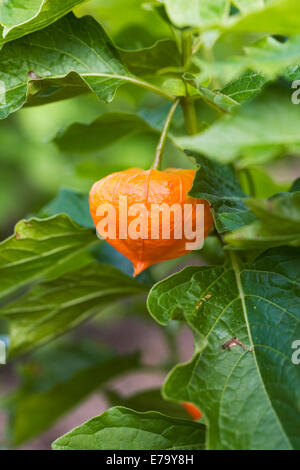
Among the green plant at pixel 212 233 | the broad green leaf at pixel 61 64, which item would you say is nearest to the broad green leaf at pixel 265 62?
the green plant at pixel 212 233

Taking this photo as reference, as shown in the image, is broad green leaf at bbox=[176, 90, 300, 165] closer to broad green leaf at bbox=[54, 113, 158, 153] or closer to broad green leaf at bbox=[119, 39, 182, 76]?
broad green leaf at bbox=[119, 39, 182, 76]

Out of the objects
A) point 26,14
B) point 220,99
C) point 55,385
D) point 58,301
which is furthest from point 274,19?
point 55,385

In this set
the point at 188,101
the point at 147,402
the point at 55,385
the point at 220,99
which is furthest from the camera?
the point at 55,385

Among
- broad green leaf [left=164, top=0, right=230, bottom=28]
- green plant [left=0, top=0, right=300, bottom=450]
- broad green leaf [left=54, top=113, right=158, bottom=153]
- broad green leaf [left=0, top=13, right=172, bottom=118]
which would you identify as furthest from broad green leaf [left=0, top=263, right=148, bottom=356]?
broad green leaf [left=164, top=0, right=230, bottom=28]

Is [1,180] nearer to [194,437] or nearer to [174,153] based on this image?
[174,153]

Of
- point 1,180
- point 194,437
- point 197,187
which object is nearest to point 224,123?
point 197,187

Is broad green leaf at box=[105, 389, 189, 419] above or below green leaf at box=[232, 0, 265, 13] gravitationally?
below

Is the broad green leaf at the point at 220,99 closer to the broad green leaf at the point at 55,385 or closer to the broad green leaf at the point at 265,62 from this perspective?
the broad green leaf at the point at 265,62

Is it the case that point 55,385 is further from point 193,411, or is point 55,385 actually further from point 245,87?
point 245,87
